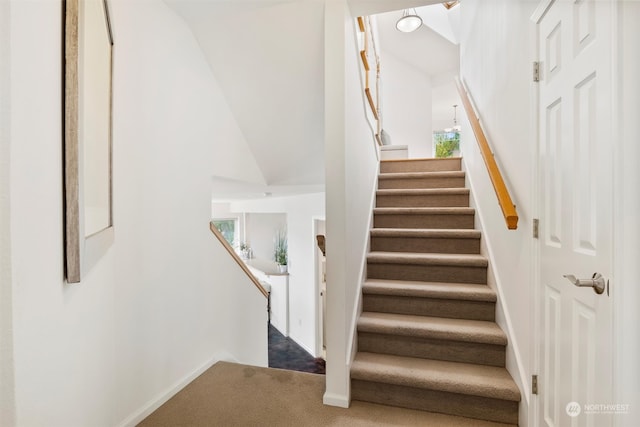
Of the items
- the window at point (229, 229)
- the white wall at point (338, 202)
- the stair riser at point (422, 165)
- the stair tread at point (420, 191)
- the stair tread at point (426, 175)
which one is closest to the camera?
the white wall at point (338, 202)

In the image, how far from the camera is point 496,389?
1.73 metres

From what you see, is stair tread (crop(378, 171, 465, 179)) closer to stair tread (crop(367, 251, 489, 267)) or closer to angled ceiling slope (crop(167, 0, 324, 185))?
angled ceiling slope (crop(167, 0, 324, 185))

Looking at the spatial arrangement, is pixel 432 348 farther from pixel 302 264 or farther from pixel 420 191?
pixel 302 264

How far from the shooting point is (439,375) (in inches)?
73.4

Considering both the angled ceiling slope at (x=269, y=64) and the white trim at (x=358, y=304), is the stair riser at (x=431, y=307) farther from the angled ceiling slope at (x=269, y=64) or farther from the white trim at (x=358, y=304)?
the angled ceiling slope at (x=269, y=64)

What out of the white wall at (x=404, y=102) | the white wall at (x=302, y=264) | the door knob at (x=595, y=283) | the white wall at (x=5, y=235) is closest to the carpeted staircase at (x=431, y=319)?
the door knob at (x=595, y=283)

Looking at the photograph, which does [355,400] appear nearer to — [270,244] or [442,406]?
[442,406]

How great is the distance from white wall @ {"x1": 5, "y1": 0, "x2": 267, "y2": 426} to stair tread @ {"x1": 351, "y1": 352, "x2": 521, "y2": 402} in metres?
1.14

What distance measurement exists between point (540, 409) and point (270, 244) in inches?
284

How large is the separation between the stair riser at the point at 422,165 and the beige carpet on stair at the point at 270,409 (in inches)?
95.2

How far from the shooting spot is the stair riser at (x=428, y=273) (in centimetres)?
244

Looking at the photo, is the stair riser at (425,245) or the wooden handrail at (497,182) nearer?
the wooden handrail at (497,182)

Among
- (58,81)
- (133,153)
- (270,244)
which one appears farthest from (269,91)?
(270,244)

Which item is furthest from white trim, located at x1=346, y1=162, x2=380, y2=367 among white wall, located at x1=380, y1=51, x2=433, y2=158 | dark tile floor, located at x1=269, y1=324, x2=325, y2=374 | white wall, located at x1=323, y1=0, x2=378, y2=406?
white wall, located at x1=380, y1=51, x2=433, y2=158
